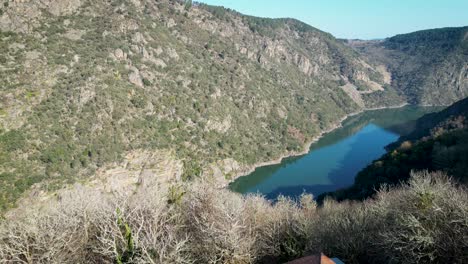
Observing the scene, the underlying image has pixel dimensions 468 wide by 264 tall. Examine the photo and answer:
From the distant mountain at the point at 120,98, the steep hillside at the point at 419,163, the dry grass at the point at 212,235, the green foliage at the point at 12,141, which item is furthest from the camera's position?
the distant mountain at the point at 120,98

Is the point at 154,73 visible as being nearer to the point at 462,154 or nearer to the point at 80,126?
the point at 80,126

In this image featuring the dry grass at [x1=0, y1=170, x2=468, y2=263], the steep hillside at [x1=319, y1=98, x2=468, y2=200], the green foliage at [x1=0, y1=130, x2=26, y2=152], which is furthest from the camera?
the green foliage at [x1=0, y1=130, x2=26, y2=152]

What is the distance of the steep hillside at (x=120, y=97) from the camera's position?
79812 mm

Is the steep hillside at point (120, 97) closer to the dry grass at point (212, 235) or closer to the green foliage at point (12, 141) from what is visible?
the green foliage at point (12, 141)

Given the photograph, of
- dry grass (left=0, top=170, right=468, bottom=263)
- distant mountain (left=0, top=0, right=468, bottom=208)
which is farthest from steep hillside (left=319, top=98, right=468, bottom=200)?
distant mountain (left=0, top=0, right=468, bottom=208)

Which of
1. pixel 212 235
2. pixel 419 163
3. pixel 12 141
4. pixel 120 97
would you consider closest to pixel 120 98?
pixel 120 97

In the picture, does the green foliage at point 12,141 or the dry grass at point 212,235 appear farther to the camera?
the green foliage at point 12,141

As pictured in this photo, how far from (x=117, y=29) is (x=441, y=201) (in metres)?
115

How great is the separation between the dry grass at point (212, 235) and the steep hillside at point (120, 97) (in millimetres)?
49951

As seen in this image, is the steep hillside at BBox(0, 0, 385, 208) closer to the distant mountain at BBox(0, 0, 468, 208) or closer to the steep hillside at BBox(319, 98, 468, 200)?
the distant mountain at BBox(0, 0, 468, 208)

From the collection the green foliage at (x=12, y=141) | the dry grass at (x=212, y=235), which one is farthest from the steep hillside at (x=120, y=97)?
the dry grass at (x=212, y=235)

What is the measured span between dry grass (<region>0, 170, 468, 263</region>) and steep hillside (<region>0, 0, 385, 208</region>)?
49951 mm

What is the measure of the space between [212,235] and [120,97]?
266 ft

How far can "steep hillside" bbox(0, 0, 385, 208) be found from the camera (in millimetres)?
79812
